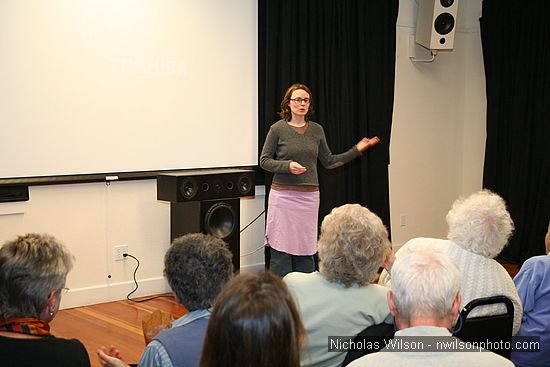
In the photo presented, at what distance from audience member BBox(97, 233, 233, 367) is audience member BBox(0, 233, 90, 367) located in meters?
0.23

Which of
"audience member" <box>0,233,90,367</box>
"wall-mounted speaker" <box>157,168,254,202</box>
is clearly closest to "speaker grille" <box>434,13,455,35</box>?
"wall-mounted speaker" <box>157,168,254,202</box>

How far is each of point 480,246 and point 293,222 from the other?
8.32 feet

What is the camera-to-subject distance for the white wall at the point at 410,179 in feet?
16.5

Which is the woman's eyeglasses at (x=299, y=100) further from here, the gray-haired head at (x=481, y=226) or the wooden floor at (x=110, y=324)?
the gray-haired head at (x=481, y=226)

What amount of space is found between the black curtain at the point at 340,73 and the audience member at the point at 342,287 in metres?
3.35

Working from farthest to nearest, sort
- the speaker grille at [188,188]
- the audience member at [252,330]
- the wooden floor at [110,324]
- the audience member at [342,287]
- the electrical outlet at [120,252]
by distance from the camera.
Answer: the electrical outlet at [120,252]
the speaker grille at [188,188]
the wooden floor at [110,324]
the audience member at [342,287]
the audience member at [252,330]

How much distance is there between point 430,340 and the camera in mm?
1648

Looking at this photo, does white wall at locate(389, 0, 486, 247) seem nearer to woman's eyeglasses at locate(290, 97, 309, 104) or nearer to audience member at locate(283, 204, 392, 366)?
woman's eyeglasses at locate(290, 97, 309, 104)

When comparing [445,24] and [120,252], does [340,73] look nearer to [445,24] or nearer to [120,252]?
[445,24]

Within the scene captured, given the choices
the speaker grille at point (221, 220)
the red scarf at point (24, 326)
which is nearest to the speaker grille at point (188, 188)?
the speaker grille at point (221, 220)

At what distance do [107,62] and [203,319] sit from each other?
10.9ft

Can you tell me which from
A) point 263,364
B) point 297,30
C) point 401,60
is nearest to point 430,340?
point 263,364

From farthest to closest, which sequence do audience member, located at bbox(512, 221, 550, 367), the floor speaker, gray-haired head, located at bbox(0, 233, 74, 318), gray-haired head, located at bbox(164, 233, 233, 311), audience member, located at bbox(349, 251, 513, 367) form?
the floor speaker < audience member, located at bbox(512, 221, 550, 367) < gray-haired head, located at bbox(164, 233, 233, 311) < gray-haired head, located at bbox(0, 233, 74, 318) < audience member, located at bbox(349, 251, 513, 367)

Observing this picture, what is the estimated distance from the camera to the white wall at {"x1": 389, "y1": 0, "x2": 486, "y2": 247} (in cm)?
692
